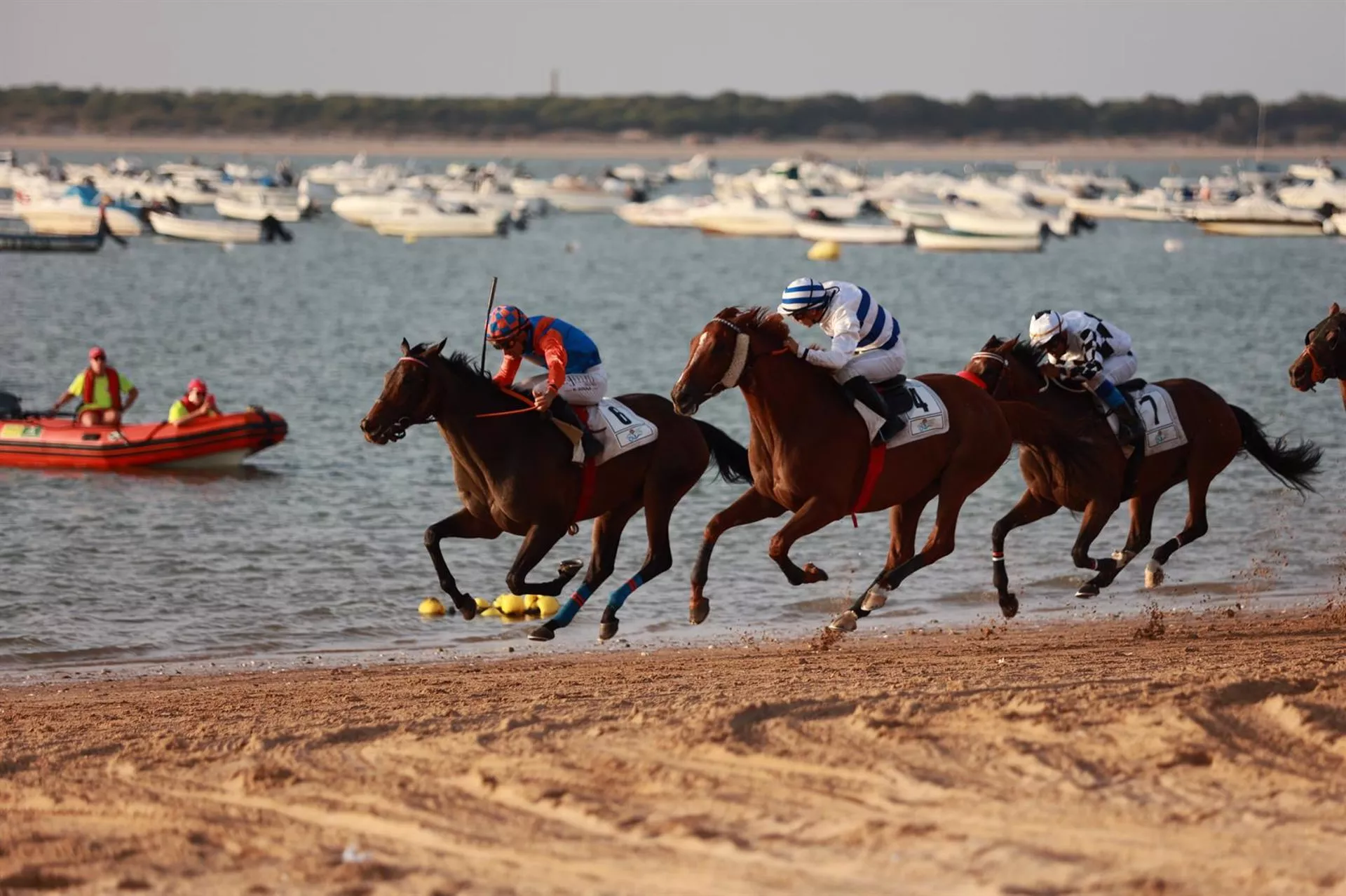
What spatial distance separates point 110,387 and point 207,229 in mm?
58864

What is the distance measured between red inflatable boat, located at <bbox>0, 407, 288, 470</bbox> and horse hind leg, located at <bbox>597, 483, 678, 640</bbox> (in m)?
11.0

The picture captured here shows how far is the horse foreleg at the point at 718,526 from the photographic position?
12.6 meters

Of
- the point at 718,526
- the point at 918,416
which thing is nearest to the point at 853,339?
the point at 918,416

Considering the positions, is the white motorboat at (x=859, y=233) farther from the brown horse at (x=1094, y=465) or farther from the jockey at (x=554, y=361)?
the jockey at (x=554, y=361)

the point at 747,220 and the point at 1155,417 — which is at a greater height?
the point at 1155,417

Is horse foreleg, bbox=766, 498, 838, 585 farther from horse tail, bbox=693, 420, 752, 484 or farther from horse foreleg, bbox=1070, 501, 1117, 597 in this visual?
horse foreleg, bbox=1070, 501, 1117, 597

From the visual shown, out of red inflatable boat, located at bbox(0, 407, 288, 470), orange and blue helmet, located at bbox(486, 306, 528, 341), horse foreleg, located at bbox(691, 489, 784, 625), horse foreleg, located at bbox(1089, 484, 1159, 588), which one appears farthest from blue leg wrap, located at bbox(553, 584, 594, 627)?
red inflatable boat, located at bbox(0, 407, 288, 470)

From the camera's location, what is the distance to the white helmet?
1422 centimetres

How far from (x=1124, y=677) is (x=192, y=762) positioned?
502 cm

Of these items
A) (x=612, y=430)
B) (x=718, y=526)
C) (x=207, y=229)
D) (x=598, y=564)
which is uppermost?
(x=612, y=430)

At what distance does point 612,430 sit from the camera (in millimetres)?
13055

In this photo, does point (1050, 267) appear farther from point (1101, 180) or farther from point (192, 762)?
point (192, 762)

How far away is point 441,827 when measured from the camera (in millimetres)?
7559

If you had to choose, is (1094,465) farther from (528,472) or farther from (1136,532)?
(528,472)
